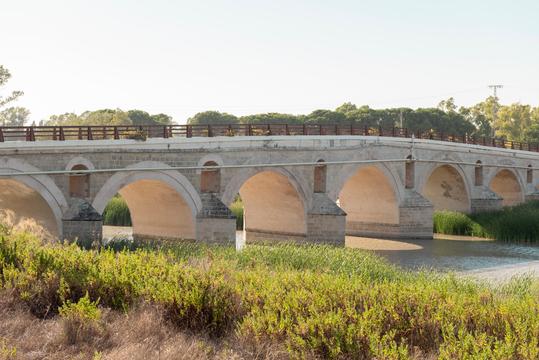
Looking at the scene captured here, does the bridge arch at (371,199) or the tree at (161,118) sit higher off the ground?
the tree at (161,118)

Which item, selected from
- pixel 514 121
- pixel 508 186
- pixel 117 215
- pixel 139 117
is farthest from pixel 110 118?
pixel 514 121

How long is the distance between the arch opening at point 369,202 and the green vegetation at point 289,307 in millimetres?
31040

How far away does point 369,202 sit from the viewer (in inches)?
1793

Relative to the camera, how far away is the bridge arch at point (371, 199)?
43.4m

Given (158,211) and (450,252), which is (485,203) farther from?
(158,211)

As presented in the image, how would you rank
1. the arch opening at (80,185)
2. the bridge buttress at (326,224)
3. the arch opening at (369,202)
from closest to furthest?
the arch opening at (80,185) → the bridge buttress at (326,224) → the arch opening at (369,202)

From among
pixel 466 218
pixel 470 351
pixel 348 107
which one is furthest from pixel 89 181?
pixel 348 107

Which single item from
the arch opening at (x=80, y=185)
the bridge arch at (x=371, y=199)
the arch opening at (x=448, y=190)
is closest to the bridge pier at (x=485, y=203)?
the arch opening at (x=448, y=190)

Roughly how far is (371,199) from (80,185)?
23053mm

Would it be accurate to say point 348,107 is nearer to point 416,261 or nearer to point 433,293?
point 416,261

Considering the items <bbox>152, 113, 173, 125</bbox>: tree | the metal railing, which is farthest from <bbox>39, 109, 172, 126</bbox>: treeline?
the metal railing

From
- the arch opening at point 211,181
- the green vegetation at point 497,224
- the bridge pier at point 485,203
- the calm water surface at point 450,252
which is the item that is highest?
the arch opening at point 211,181

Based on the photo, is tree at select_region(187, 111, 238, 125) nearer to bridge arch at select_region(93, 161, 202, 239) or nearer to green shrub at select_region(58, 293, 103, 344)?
bridge arch at select_region(93, 161, 202, 239)

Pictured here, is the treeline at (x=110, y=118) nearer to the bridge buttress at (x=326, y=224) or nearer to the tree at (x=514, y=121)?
the bridge buttress at (x=326, y=224)
